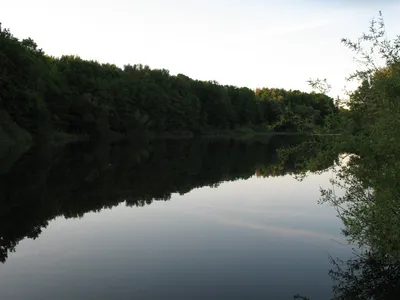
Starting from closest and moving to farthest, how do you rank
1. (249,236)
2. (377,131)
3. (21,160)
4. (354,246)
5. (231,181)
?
(377,131) < (354,246) < (249,236) < (231,181) < (21,160)

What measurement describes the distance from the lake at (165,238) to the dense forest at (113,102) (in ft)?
14.5

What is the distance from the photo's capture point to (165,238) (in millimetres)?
17078

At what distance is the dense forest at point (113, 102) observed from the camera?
6122 cm

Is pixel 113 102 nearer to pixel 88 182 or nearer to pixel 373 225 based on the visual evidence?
pixel 88 182

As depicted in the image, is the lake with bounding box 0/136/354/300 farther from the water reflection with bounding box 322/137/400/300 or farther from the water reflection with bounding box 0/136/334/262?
the water reflection with bounding box 322/137/400/300

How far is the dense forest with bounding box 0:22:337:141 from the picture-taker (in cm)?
6122

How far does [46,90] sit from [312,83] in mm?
70770

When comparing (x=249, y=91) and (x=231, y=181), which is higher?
(x=249, y=91)

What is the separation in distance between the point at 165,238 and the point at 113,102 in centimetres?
8448

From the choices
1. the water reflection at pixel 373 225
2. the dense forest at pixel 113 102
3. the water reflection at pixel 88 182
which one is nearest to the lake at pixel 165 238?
the water reflection at pixel 88 182

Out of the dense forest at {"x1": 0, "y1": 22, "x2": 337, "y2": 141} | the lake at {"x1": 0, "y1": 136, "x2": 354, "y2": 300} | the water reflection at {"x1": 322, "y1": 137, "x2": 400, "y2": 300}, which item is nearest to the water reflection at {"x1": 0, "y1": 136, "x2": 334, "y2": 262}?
the lake at {"x1": 0, "y1": 136, "x2": 354, "y2": 300}

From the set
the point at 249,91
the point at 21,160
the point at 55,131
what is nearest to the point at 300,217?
the point at 21,160

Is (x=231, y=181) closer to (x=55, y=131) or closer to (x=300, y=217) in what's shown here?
(x=300, y=217)

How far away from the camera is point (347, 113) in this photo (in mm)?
13734
